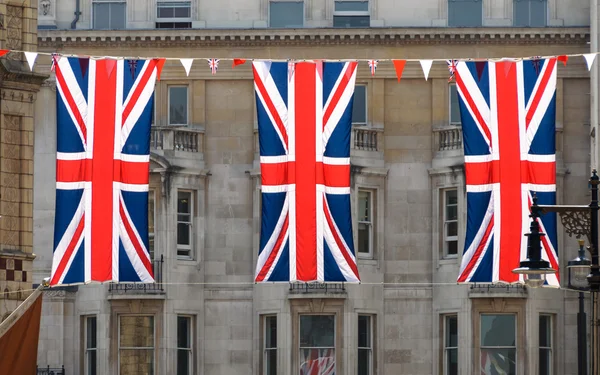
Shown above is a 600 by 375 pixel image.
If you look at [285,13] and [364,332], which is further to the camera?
[285,13]

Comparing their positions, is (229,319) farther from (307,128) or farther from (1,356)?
(1,356)

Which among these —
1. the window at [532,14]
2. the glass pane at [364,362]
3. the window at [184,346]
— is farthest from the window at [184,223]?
the window at [532,14]

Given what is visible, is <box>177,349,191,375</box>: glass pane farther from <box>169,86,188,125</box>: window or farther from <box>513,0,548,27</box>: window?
<box>513,0,548,27</box>: window

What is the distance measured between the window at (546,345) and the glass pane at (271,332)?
8.19 metres

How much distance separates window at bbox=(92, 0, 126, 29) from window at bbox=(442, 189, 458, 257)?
Answer: 38.0ft

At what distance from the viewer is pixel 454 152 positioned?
5997cm

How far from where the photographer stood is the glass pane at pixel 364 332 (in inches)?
2365

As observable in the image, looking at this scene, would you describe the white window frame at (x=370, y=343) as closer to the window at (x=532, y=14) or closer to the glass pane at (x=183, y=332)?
the glass pane at (x=183, y=332)

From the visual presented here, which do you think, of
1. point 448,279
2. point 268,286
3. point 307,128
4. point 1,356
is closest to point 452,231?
point 448,279

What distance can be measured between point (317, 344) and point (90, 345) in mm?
7025

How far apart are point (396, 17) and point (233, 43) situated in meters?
5.20

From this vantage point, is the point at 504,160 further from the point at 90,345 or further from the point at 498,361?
the point at 90,345

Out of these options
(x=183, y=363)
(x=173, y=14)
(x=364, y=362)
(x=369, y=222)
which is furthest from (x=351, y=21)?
(x=183, y=363)

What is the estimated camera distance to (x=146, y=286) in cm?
5956
